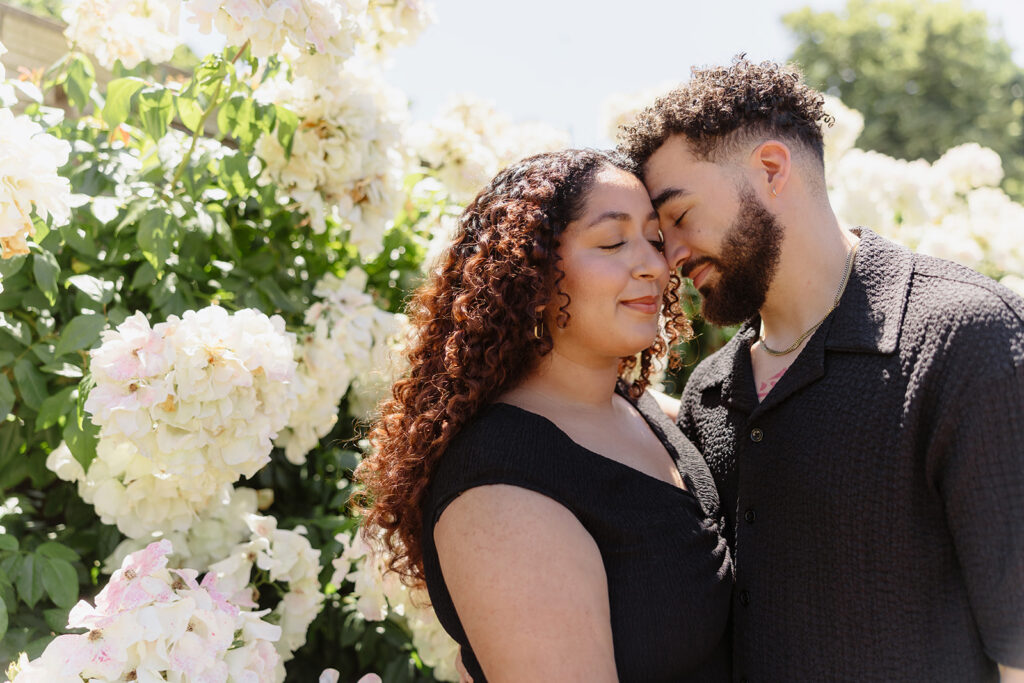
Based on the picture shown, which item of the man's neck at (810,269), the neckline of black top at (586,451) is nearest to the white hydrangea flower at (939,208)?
the man's neck at (810,269)

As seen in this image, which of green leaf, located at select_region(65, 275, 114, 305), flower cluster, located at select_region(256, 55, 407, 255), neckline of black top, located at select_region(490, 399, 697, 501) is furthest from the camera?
flower cluster, located at select_region(256, 55, 407, 255)

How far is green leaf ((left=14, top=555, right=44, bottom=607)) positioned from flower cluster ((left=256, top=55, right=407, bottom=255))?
1122mm

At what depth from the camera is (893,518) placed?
163 centimetres

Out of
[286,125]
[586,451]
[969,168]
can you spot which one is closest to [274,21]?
[286,125]

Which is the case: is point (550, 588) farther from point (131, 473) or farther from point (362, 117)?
point (362, 117)

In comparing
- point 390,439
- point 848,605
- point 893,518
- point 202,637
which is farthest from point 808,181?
point 202,637

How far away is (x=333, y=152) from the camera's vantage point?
2336mm

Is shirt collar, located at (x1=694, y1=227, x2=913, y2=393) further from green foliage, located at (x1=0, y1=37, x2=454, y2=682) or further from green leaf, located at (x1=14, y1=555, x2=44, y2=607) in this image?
green leaf, located at (x1=14, y1=555, x2=44, y2=607)

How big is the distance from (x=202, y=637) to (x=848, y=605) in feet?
4.30

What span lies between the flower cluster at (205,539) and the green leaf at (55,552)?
0.18 m

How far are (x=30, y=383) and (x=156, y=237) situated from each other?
43 cm

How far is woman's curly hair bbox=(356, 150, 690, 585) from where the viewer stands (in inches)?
70.1

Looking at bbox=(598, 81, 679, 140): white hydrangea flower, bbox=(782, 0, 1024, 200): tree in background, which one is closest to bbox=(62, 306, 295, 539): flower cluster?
bbox=(598, 81, 679, 140): white hydrangea flower

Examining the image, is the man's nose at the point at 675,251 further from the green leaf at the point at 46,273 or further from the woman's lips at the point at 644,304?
the green leaf at the point at 46,273
